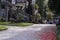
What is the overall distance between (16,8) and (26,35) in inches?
39.2

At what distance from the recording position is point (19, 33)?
3.70m

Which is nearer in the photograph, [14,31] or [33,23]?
[14,31]

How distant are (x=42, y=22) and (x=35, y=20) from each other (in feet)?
0.65

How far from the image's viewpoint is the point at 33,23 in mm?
4195

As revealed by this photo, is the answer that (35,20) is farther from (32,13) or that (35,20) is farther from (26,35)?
(26,35)

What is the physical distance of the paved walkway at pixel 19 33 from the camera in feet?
11.0

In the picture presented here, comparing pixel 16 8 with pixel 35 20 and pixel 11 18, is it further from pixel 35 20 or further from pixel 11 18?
pixel 35 20

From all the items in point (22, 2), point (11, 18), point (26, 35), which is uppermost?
point (22, 2)

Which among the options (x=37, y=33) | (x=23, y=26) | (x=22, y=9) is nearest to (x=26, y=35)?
(x=37, y=33)

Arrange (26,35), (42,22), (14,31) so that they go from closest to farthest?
(26,35) → (14,31) → (42,22)

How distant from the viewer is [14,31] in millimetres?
3840

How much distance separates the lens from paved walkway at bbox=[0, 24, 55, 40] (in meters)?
3.35

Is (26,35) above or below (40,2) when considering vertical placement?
below

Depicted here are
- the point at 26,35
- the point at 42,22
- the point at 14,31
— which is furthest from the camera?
the point at 42,22
